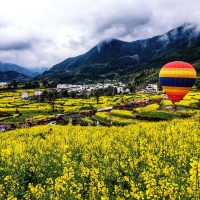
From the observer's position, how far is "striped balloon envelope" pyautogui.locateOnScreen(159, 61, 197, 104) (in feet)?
159

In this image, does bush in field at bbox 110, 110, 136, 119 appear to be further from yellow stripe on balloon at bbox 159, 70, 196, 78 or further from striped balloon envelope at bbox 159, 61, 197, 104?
yellow stripe on balloon at bbox 159, 70, 196, 78

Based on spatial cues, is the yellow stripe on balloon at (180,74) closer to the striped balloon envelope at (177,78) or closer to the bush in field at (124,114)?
the striped balloon envelope at (177,78)

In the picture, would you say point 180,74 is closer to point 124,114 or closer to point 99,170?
point 124,114

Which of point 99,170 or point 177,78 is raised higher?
point 177,78

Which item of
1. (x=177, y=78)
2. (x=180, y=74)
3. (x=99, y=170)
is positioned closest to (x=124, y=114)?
(x=177, y=78)

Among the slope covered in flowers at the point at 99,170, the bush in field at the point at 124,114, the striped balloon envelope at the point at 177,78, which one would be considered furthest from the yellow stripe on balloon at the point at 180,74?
the slope covered in flowers at the point at 99,170

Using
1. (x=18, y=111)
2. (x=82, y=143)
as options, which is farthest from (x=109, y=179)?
(x=18, y=111)

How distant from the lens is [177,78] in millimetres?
48438

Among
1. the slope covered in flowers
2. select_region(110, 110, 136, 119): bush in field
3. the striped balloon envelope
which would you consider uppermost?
the striped balloon envelope

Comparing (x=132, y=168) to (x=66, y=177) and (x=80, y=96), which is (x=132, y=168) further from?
(x=80, y=96)

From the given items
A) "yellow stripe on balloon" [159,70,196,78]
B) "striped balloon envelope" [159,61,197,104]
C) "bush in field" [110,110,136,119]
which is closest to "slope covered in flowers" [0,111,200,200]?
"yellow stripe on balloon" [159,70,196,78]

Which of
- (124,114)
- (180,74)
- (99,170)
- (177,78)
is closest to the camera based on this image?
(99,170)

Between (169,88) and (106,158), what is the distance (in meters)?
39.9

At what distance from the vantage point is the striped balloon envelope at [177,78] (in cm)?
4831
